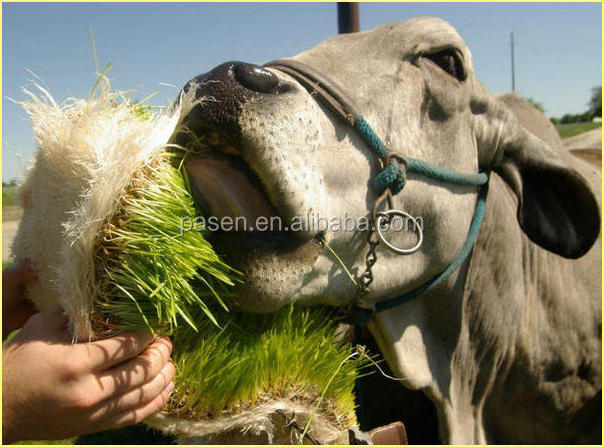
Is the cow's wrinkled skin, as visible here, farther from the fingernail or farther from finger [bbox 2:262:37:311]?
finger [bbox 2:262:37:311]

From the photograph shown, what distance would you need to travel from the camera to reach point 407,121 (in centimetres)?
204

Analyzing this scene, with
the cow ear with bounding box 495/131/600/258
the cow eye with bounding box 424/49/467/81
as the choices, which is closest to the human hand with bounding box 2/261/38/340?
the cow eye with bounding box 424/49/467/81

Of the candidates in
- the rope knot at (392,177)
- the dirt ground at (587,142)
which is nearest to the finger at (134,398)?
the rope knot at (392,177)

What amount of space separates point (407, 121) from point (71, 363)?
152 cm

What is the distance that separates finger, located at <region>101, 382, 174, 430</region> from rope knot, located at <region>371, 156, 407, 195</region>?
41.7 inches

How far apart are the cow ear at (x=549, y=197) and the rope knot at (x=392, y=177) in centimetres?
94

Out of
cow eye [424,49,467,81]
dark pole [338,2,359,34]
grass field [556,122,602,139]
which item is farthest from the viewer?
grass field [556,122,602,139]

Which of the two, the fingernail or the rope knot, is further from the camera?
the rope knot

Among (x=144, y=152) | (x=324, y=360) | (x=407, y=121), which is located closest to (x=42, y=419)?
(x=144, y=152)

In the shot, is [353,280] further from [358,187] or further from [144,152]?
[144,152]

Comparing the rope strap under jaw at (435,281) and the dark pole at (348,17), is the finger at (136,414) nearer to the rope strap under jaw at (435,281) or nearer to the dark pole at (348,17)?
the rope strap under jaw at (435,281)

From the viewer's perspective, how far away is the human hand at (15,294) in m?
1.83

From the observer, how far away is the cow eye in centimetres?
230

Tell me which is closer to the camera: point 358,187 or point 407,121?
point 358,187
